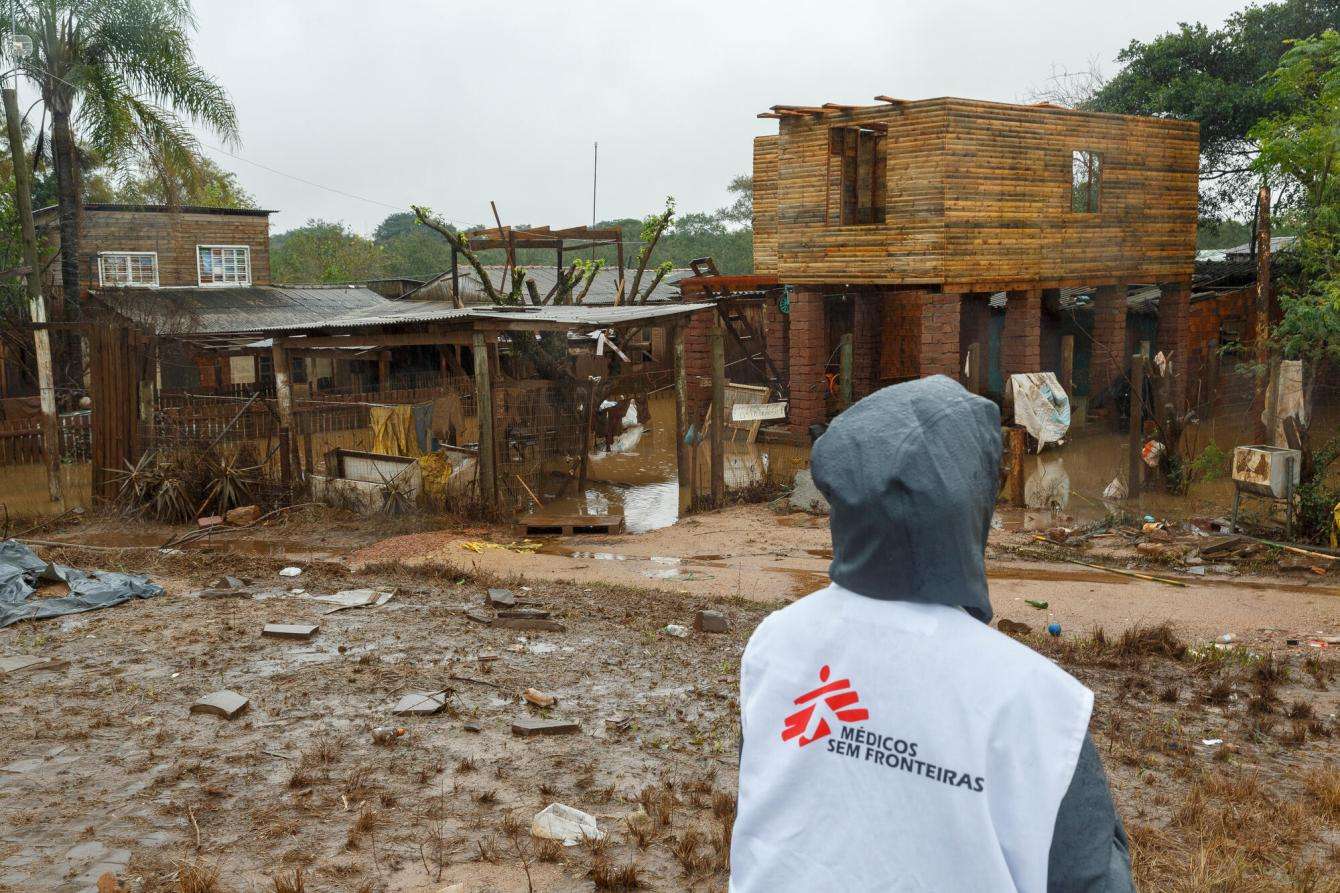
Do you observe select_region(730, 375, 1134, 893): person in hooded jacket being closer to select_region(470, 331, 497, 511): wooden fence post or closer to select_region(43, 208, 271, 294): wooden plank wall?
select_region(470, 331, 497, 511): wooden fence post

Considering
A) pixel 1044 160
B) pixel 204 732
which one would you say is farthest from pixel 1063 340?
pixel 204 732

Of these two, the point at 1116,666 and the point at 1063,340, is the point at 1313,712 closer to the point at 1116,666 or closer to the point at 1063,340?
the point at 1116,666

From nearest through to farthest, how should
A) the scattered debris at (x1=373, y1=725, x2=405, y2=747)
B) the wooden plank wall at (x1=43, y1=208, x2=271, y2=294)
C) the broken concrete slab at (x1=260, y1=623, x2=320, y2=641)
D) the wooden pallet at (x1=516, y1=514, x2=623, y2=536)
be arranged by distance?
1. the scattered debris at (x1=373, y1=725, x2=405, y2=747)
2. the broken concrete slab at (x1=260, y1=623, x2=320, y2=641)
3. the wooden pallet at (x1=516, y1=514, x2=623, y2=536)
4. the wooden plank wall at (x1=43, y1=208, x2=271, y2=294)

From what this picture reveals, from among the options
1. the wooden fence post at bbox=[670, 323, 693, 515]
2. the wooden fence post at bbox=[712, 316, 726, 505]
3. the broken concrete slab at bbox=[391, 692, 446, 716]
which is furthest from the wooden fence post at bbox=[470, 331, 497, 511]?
the broken concrete slab at bbox=[391, 692, 446, 716]

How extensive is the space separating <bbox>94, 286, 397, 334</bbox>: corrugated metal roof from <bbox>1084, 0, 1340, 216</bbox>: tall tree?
18.9 metres

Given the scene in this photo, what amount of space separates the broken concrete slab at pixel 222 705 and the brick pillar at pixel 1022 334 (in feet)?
55.9

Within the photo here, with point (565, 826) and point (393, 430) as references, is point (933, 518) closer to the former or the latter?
point (565, 826)

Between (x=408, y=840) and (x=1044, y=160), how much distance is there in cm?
1875

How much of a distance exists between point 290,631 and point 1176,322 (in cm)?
2077

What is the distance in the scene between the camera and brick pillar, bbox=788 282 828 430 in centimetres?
2164

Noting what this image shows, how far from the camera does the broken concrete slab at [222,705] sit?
6102 mm

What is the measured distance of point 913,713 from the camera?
5.47ft

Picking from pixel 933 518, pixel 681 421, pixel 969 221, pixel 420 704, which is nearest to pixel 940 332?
pixel 969 221

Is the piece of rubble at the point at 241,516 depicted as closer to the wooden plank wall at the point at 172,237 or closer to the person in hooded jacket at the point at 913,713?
the person in hooded jacket at the point at 913,713
